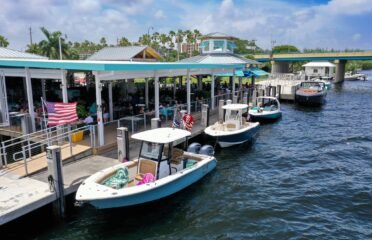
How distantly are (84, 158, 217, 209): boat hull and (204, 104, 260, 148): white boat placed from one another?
4.68 m

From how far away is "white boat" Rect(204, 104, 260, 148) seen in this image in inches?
704

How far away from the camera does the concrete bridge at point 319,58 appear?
226 ft

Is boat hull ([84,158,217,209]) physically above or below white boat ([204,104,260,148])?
below

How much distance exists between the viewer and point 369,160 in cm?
1672

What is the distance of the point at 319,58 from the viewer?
2931 inches

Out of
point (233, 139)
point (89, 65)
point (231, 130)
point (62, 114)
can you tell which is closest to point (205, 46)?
point (231, 130)

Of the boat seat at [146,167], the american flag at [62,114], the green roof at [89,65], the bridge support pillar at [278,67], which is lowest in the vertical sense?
the boat seat at [146,167]

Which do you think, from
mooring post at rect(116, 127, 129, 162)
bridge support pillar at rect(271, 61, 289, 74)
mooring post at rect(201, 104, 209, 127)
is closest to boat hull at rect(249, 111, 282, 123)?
mooring post at rect(201, 104, 209, 127)

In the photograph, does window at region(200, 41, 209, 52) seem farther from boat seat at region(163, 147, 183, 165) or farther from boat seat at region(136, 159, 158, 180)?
boat seat at region(136, 159, 158, 180)

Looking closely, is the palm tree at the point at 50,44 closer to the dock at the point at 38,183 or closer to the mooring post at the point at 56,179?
the dock at the point at 38,183

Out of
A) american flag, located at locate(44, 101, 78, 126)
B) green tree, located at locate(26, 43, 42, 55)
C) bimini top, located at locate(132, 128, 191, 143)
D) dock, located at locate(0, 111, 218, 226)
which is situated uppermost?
green tree, located at locate(26, 43, 42, 55)

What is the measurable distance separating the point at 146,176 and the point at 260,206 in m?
4.48

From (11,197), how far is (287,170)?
39.7ft

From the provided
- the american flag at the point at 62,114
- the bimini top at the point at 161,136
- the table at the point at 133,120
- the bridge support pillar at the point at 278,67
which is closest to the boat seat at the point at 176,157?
the bimini top at the point at 161,136
